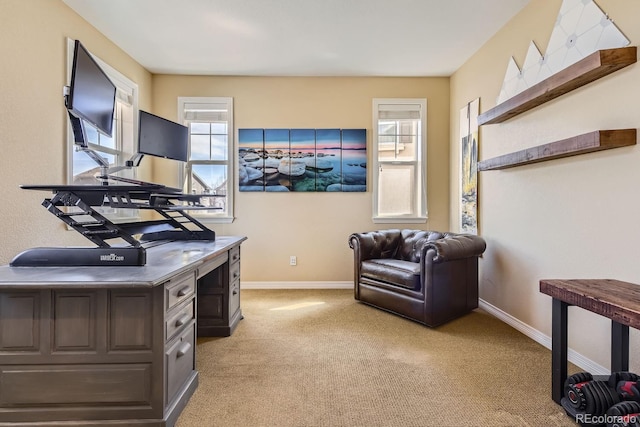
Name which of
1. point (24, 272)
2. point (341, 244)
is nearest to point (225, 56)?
point (341, 244)

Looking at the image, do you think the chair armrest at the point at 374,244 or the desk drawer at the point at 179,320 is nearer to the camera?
the desk drawer at the point at 179,320

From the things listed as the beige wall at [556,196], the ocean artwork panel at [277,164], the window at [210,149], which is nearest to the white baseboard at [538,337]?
the beige wall at [556,196]

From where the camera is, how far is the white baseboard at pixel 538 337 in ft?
6.63

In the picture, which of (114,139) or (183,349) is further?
(114,139)

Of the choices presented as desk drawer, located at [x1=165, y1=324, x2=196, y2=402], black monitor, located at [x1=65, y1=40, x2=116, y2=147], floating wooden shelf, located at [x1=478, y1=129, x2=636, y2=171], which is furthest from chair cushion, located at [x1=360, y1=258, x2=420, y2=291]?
black monitor, located at [x1=65, y1=40, x2=116, y2=147]

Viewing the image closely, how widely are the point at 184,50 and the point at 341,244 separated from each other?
9.62 ft

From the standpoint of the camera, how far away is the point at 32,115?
2316 mm

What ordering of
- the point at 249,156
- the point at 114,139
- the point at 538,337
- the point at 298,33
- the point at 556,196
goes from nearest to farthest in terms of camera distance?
the point at 556,196 < the point at 538,337 < the point at 298,33 < the point at 114,139 < the point at 249,156

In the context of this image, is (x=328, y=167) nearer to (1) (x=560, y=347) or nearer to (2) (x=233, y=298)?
(2) (x=233, y=298)

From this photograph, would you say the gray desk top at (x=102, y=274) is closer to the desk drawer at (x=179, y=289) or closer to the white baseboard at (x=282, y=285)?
the desk drawer at (x=179, y=289)

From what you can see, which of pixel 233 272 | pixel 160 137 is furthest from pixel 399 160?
pixel 160 137

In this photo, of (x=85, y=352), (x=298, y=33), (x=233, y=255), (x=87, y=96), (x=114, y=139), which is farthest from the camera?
(x=114, y=139)

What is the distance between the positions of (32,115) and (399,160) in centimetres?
374

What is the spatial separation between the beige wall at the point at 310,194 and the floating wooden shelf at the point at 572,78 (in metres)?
1.58
